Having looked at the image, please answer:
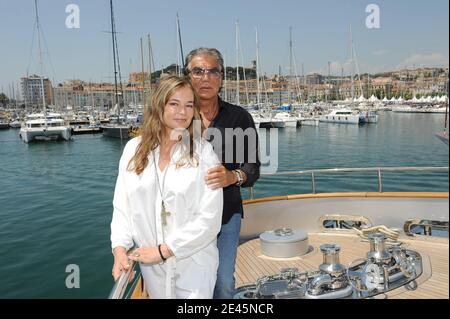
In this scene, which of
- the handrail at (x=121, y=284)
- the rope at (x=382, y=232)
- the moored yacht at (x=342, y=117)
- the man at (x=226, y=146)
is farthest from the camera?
the moored yacht at (x=342, y=117)

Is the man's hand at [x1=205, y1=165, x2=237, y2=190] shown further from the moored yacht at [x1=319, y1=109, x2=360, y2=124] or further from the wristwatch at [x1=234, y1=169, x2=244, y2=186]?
the moored yacht at [x1=319, y1=109, x2=360, y2=124]

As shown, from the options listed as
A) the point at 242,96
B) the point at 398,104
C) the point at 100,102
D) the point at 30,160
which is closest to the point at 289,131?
the point at 242,96

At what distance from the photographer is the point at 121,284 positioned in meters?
1.77

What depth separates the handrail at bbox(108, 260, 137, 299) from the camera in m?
1.65

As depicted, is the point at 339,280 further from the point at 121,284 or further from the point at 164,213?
the point at 121,284

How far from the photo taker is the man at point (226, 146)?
2357mm

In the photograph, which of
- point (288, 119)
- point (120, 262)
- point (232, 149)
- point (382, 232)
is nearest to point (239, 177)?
point (232, 149)

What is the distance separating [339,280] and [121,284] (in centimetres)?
169

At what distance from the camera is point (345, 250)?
4883 millimetres

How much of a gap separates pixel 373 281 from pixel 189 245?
1.68m

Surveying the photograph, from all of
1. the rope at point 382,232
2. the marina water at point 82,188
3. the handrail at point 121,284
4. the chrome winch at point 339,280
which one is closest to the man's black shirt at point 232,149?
the handrail at point 121,284

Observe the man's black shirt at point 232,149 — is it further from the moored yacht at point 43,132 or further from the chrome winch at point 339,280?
the moored yacht at point 43,132

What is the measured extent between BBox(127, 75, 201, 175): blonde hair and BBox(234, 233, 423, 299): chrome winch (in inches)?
53.4

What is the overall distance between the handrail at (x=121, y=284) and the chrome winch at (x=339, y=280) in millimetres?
1114
